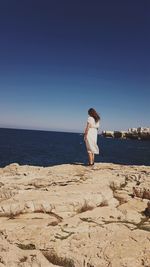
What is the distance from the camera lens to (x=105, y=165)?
1334cm

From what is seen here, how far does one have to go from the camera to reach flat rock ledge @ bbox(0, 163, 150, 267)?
4.90 meters

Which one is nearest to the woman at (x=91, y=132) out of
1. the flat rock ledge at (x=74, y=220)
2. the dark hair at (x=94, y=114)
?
the dark hair at (x=94, y=114)

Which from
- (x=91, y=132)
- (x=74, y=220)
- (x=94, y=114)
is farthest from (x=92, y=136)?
(x=74, y=220)

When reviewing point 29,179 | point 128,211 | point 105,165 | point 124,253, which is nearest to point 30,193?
point 29,179

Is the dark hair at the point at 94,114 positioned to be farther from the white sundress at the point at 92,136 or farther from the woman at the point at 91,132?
the white sundress at the point at 92,136

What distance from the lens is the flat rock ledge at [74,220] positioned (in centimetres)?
490

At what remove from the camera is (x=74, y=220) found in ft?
21.2

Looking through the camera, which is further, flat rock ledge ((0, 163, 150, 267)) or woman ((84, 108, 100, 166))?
woman ((84, 108, 100, 166))

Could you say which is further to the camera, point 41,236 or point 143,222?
point 143,222

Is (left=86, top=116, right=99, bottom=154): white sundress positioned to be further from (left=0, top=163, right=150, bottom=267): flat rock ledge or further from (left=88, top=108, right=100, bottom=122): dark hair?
(left=0, top=163, right=150, bottom=267): flat rock ledge

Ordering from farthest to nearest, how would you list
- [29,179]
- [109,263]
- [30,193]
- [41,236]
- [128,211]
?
1. [29,179]
2. [30,193]
3. [128,211]
4. [41,236]
5. [109,263]

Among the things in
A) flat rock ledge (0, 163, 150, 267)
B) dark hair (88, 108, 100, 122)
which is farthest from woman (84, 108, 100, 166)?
flat rock ledge (0, 163, 150, 267)

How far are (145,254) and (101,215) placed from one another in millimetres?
2093

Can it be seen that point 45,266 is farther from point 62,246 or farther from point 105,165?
point 105,165
